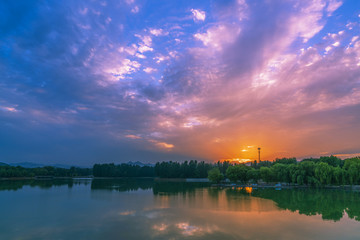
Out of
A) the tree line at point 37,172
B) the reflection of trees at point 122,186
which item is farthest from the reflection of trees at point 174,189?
the tree line at point 37,172

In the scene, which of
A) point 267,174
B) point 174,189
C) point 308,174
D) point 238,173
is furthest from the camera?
point 238,173

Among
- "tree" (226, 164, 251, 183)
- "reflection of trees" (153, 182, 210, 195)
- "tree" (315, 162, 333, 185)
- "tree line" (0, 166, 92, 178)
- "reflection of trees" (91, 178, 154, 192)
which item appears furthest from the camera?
"tree line" (0, 166, 92, 178)

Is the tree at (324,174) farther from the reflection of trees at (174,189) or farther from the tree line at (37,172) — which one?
the tree line at (37,172)

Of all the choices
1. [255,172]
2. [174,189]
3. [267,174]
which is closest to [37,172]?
[174,189]

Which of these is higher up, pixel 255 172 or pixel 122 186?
pixel 255 172

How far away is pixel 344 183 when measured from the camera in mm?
54000

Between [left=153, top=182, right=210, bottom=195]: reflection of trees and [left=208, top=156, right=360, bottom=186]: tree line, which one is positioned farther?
[left=208, top=156, right=360, bottom=186]: tree line

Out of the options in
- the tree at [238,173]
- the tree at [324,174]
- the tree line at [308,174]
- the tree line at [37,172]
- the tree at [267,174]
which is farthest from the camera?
the tree line at [37,172]

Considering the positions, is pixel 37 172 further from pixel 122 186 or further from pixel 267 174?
pixel 267 174

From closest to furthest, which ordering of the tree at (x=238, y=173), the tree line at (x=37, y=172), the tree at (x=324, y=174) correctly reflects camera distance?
the tree at (x=324, y=174), the tree at (x=238, y=173), the tree line at (x=37, y=172)

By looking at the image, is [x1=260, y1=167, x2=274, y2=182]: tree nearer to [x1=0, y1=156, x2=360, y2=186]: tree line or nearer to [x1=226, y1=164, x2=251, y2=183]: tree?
[x1=0, y1=156, x2=360, y2=186]: tree line

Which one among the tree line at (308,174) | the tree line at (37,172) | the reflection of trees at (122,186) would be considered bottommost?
the reflection of trees at (122,186)

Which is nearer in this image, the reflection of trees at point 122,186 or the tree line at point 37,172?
the reflection of trees at point 122,186

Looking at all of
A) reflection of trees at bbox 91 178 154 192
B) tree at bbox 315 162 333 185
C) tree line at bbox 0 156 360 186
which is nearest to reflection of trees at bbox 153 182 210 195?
reflection of trees at bbox 91 178 154 192
